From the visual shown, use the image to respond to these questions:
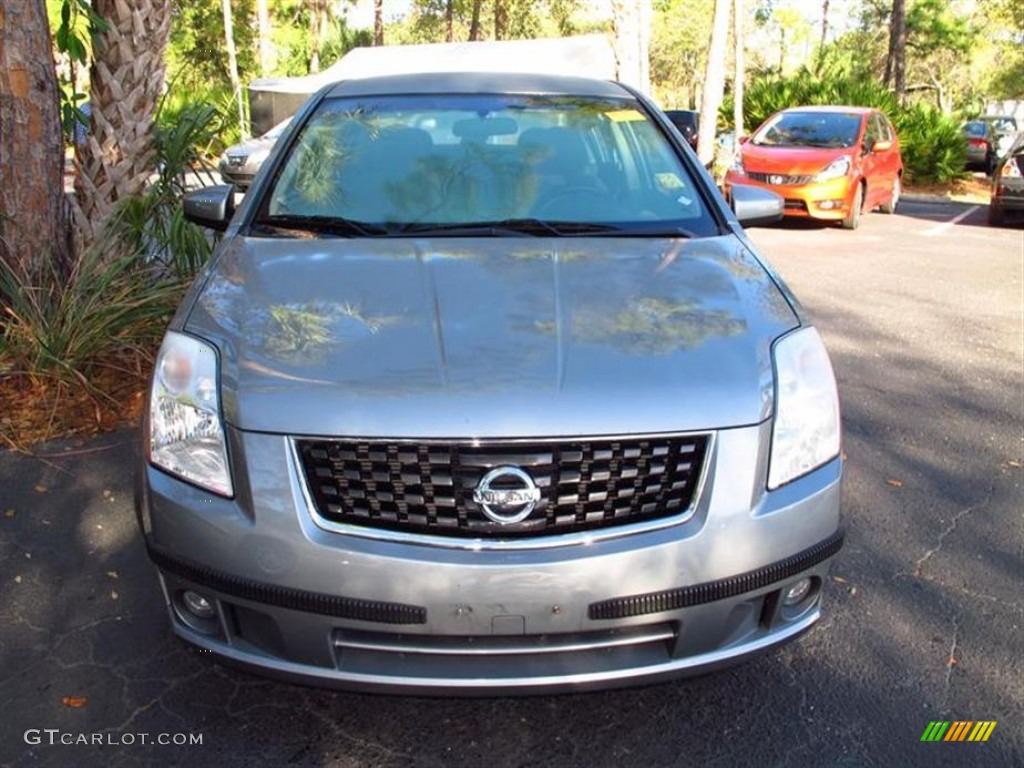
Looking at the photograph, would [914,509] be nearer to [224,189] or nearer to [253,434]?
[253,434]

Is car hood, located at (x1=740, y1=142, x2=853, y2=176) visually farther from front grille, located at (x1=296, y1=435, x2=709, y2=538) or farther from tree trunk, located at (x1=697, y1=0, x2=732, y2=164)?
front grille, located at (x1=296, y1=435, x2=709, y2=538)

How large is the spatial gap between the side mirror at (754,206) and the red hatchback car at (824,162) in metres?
8.37

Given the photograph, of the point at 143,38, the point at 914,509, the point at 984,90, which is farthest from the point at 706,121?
the point at 984,90

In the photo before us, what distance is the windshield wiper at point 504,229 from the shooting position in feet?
10.4

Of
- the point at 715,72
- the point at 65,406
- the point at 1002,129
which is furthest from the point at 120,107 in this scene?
the point at 1002,129

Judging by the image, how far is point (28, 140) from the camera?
4.95 metres

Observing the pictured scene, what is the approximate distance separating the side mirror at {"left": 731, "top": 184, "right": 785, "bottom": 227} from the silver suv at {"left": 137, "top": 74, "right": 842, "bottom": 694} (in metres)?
1.19

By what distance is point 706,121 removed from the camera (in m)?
16.9

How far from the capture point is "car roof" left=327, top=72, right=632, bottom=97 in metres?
3.94

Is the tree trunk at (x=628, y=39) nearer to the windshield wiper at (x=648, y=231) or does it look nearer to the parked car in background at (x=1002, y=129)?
the windshield wiper at (x=648, y=231)

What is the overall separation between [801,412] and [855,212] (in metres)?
11.2

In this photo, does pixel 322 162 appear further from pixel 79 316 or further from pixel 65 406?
pixel 65 406

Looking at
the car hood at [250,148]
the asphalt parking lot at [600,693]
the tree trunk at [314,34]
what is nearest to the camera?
the asphalt parking lot at [600,693]

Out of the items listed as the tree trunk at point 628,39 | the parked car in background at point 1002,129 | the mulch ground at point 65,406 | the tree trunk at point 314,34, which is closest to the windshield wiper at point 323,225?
the mulch ground at point 65,406
